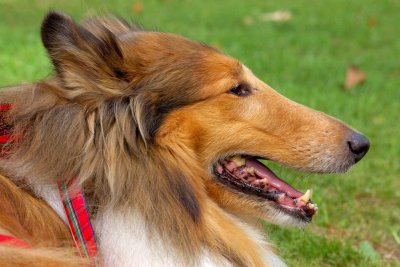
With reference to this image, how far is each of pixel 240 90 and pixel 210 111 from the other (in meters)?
0.24

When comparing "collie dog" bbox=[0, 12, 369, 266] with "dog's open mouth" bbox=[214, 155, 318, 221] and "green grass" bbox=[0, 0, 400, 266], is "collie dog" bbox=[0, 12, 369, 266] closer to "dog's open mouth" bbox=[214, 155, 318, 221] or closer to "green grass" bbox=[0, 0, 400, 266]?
"dog's open mouth" bbox=[214, 155, 318, 221]

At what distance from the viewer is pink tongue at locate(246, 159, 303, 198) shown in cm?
334

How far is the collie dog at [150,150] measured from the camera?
287 cm

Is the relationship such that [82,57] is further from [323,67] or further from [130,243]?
[323,67]

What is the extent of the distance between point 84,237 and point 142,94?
652mm

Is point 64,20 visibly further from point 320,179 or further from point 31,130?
point 320,179

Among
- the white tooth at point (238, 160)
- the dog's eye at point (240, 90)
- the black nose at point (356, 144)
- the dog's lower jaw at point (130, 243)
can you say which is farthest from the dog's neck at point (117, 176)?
the black nose at point (356, 144)

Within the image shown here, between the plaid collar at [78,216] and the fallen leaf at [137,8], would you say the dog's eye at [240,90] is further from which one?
the fallen leaf at [137,8]

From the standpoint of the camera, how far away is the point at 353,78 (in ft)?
27.6

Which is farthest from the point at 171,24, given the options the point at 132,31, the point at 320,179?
the point at 132,31

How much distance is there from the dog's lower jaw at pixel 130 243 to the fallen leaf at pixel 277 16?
931cm

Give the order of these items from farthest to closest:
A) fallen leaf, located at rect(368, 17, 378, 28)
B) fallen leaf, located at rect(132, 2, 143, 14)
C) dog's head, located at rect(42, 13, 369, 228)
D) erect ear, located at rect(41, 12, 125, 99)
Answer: fallen leaf, located at rect(132, 2, 143, 14) → fallen leaf, located at rect(368, 17, 378, 28) → dog's head, located at rect(42, 13, 369, 228) → erect ear, located at rect(41, 12, 125, 99)

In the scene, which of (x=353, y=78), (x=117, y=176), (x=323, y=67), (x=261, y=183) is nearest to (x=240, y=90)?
(x=261, y=183)

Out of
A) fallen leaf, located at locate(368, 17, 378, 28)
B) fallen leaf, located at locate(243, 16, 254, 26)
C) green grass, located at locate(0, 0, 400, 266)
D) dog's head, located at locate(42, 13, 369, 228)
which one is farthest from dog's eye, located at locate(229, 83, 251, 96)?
fallen leaf, located at locate(368, 17, 378, 28)
